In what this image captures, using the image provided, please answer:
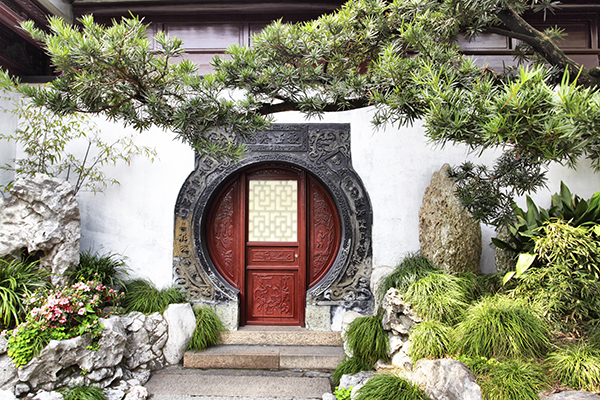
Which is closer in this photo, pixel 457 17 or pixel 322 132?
pixel 457 17

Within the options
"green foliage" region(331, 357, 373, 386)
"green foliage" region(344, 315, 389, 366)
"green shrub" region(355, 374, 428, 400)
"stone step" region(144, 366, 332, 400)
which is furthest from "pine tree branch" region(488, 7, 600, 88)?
"stone step" region(144, 366, 332, 400)

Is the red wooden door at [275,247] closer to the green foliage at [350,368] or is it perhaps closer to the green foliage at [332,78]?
the green foliage at [350,368]

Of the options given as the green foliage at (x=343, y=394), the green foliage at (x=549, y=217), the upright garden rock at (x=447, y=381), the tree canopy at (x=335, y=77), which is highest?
the tree canopy at (x=335, y=77)

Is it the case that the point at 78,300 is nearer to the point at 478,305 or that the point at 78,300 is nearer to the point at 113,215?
the point at 113,215

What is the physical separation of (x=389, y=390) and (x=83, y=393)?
2645 millimetres

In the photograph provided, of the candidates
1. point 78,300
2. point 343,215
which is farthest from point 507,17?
point 78,300

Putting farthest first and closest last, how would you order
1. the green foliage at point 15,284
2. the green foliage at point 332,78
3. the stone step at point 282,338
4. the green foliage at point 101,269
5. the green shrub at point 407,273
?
1. the stone step at point 282,338
2. the green foliage at point 101,269
3. the green shrub at point 407,273
4. the green foliage at point 15,284
5. the green foliage at point 332,78

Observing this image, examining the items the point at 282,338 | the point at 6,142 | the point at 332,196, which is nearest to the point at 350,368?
the point at 282,338

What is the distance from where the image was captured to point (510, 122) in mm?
1477

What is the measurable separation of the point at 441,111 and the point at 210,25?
4.17m

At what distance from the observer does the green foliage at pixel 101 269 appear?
12.8 ft

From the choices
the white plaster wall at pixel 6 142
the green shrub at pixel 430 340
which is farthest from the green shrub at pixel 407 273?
the white plaster wall at pixel 6 142

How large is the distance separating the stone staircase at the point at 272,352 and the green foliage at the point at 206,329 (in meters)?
0.07

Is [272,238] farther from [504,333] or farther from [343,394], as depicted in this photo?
[504,333]
